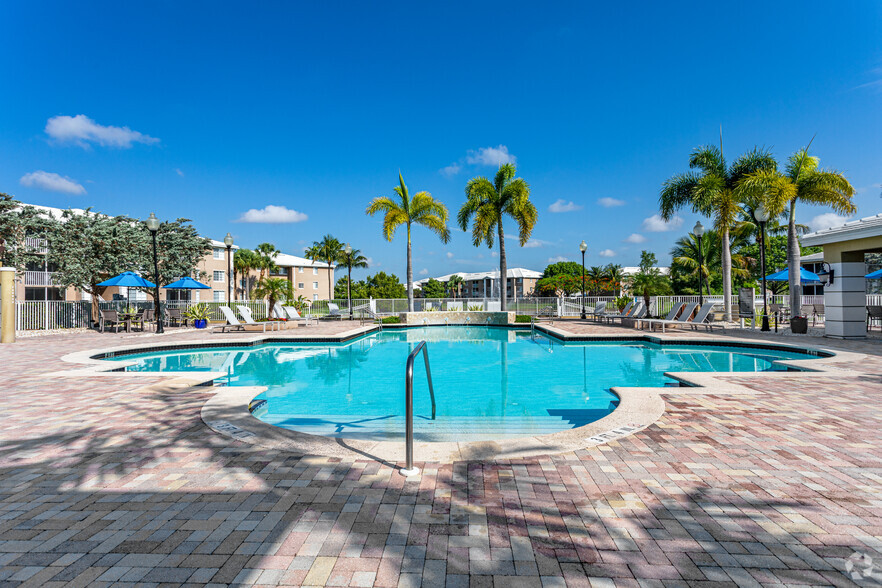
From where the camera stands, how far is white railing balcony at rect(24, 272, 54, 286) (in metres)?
26.6

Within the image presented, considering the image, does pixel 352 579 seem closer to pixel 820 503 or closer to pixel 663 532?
pixel 663 532

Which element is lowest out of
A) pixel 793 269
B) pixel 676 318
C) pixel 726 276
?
pixel 676 318

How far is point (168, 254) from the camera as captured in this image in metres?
24.3

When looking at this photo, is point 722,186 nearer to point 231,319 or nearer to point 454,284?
point 231,319

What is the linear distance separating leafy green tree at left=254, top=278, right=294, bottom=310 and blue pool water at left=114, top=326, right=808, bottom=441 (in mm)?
5382

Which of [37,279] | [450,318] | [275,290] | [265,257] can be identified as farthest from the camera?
[265,257]

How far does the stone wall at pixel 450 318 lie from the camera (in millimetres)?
21359

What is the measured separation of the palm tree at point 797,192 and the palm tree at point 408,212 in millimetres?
14045

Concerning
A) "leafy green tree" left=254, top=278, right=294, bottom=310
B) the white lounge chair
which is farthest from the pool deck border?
"leafy green tree" left=254, top=278, right=294, bottom=310

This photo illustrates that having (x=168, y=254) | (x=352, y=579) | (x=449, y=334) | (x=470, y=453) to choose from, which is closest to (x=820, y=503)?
(x=470, y=453)

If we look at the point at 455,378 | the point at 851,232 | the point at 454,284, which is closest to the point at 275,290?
the point at 455,378

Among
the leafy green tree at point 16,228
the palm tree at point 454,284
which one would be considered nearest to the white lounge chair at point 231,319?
the leafy green tree at point 16,228

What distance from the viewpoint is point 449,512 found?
262 cm

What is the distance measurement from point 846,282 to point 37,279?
39858mm
